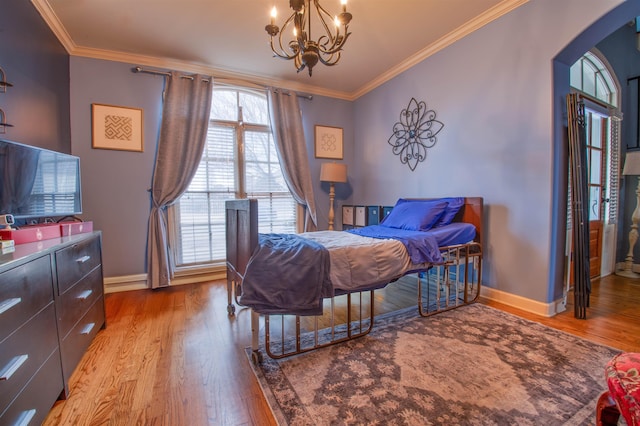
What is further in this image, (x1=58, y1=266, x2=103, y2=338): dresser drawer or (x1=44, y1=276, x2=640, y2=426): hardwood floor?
(x1=58, y1=266, x2=103, y2=338): dresser drawer

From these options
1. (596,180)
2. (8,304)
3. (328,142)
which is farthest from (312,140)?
(8,304)

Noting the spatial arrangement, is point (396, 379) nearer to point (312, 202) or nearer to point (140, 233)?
point (312, 202)

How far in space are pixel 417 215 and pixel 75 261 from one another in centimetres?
278

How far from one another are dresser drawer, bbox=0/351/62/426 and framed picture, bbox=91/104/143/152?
100 inches

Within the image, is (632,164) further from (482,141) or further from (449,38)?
(449,38)

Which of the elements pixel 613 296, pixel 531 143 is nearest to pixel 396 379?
pixel 531 143

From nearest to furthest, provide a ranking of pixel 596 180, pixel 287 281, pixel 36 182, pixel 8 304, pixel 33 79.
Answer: pixel 8 304 → pixel 287 281 → pixel 36 182 → pixel 33 79 → pixel 596 180

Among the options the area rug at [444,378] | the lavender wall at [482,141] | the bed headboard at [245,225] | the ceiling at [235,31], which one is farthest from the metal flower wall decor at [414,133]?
the area rug at [444,378]

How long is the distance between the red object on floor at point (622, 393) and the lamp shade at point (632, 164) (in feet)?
11.8

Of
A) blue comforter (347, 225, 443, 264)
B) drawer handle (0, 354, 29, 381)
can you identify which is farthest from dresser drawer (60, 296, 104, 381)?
blue comforter (347, 225, 443, 264)

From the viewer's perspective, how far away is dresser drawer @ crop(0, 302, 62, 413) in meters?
0.98

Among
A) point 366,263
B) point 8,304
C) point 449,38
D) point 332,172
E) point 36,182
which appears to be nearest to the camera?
point 8,304

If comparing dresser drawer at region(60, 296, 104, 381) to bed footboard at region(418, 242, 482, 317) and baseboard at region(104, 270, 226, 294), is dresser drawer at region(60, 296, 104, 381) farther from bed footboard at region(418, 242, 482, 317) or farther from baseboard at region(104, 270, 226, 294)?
bed footboard at region(418, 242, 482, 317)

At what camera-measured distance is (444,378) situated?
1508 millimetres
